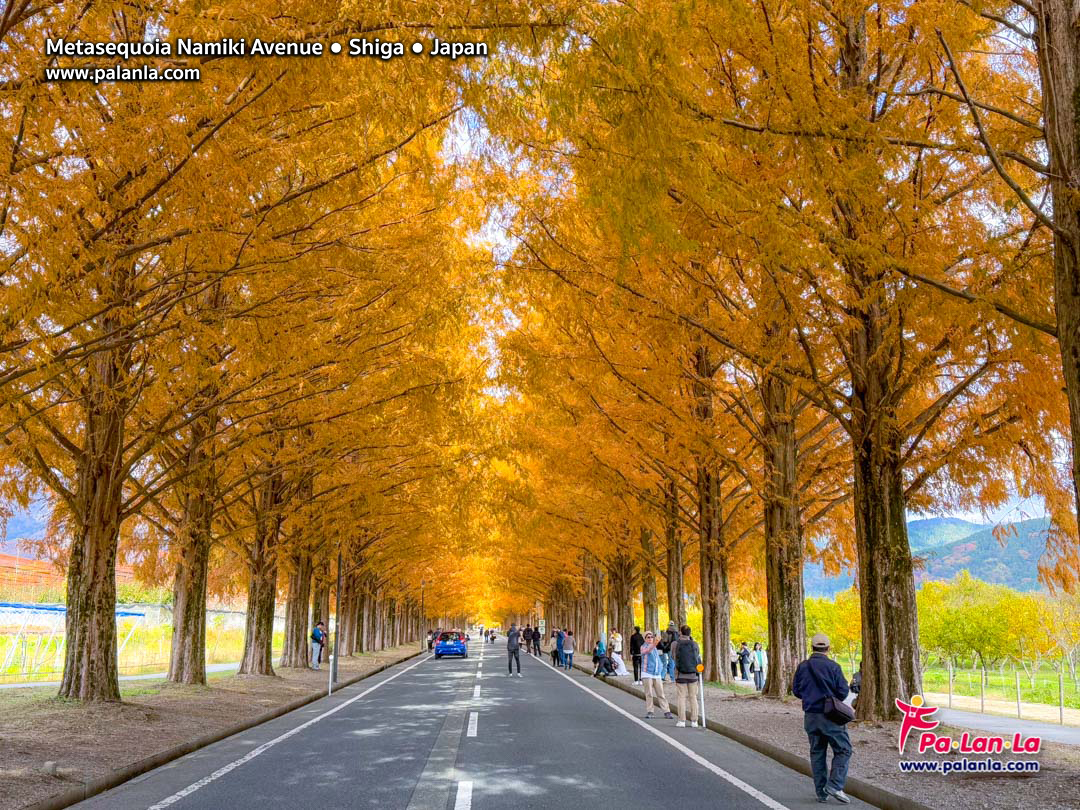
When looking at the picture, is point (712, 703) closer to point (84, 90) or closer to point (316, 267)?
point (316, 267)

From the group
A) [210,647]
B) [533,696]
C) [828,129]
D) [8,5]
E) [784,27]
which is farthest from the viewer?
[210,647]

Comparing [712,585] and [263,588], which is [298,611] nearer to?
[263,588]

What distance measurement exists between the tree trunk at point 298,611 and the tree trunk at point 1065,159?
2358 centimetres

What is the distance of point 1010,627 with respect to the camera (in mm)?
60938

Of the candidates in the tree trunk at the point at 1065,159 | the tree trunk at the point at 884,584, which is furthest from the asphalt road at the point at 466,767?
the tree trunk at the point at 1065,159

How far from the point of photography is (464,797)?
7.21 metres

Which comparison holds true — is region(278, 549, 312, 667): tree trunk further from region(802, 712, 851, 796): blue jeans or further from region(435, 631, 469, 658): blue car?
region(802, 712, 851, 796): blue jeans

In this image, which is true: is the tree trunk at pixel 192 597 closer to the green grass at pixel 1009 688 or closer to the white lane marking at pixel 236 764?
the white lane marking at pixel 236 764

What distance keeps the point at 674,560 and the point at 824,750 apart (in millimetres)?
16260

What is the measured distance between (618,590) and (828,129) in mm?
30489

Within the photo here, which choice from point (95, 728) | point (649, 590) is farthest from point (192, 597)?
point (649, 590)

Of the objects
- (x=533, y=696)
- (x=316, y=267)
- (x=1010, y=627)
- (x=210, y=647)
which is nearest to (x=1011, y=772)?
(x=316, y=267)

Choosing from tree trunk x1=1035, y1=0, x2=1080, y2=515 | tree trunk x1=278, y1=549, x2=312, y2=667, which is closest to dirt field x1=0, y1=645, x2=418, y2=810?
tree trunk x1=278, y1=549, x2=312, y2=667

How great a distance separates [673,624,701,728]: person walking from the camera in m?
13.4
